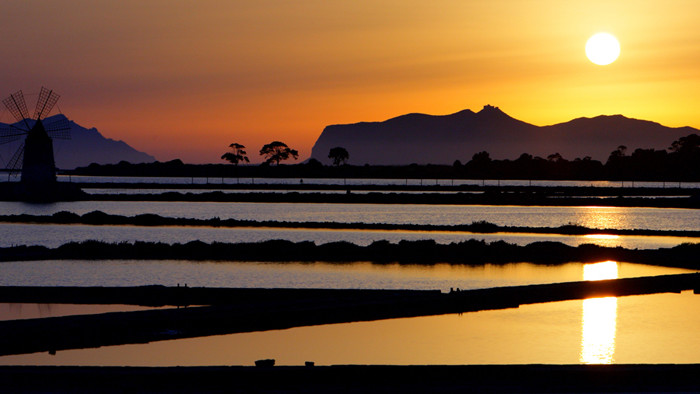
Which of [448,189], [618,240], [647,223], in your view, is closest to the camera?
[618,240]

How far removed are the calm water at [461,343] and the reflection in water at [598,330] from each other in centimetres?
2

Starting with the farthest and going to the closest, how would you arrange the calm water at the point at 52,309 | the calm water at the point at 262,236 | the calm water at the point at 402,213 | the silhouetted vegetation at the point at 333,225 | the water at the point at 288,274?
the calm water at the point at 402,213, the silhouetted vegetation at the point at 333,225, the calm water at the point at 262,236, the water at the point at 288,274, the calm water at the point at 52,309

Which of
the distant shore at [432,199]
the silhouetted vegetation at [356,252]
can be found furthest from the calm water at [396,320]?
the distant shore at [432,199]

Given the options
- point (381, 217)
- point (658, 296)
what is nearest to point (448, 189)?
point (381, 217)

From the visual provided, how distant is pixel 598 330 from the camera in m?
15.6

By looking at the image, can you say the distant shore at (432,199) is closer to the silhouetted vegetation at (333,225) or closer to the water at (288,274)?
the silhouetted vegetation at (333,225)

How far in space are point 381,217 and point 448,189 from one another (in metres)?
46.7

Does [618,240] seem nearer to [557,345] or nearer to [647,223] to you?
[647,223]

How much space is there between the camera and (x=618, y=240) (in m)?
39.1

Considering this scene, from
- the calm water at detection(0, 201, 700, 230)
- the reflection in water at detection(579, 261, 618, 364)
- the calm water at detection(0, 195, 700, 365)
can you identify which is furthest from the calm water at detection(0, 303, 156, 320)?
the calm water at detection(0, 201, 700, 230)
